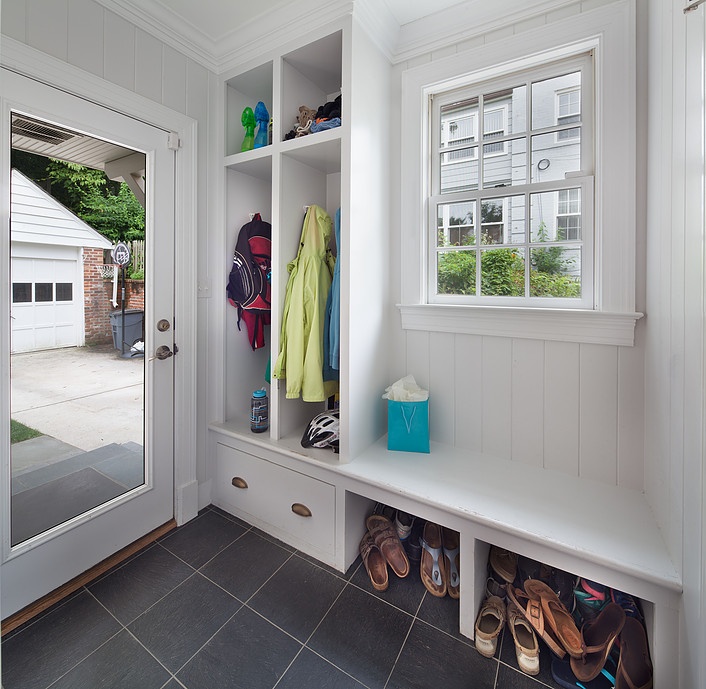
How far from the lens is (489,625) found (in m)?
1.37

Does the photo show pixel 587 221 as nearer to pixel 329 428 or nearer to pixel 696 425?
pixel 696 425

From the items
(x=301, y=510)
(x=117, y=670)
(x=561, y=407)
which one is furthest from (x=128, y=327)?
(x=561, y=407)

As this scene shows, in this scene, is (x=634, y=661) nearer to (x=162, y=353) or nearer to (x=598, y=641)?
(x=598, y=641)

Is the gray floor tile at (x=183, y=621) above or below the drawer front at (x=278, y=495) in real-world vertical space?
below

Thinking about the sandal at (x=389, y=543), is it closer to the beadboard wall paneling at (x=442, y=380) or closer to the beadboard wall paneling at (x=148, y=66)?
the beadboard wall paneling at (x=442, y=380)

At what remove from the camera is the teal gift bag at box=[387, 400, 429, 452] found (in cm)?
182

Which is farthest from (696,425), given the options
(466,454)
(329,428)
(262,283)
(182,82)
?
(182,82)

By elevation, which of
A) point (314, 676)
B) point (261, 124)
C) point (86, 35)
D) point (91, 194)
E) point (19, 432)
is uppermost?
point (86, 35)

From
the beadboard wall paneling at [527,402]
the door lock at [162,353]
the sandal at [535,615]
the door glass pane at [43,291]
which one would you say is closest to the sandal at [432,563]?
the sandal at [535,615]

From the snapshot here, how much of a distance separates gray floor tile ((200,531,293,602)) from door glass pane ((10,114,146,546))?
596 mm

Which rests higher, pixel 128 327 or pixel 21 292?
pixel 21 292

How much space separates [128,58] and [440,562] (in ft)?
8.82

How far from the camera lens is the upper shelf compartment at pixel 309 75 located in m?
1.80

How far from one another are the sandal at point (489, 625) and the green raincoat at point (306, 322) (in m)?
1.09
